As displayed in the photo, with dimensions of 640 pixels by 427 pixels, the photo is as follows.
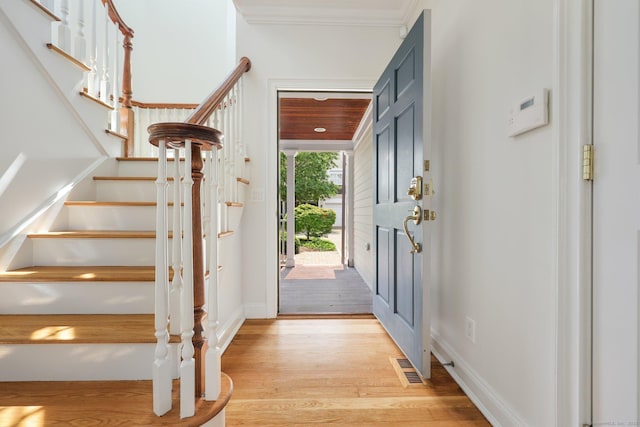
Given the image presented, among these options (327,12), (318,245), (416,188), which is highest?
(327,12)

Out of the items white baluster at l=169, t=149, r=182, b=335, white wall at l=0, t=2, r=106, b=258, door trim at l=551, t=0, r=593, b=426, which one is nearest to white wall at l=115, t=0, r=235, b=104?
white wall at l=0, t=2, r=106, b=258

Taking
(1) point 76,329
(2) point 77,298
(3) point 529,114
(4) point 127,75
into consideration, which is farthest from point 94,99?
(3) point 529,114

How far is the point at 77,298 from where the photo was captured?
Result: 1453mm

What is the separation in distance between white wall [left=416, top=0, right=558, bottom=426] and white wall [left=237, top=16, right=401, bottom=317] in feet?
3.14

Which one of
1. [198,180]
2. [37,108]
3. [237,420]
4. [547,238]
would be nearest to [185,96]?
[37,108]

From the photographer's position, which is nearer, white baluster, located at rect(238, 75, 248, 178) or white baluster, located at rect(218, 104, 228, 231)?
white baluster, located at rect(218, 104, 228, 231)

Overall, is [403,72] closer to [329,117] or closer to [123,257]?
[123,257]

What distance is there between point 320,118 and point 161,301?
3.65 metres

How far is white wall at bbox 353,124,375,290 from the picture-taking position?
4262mm

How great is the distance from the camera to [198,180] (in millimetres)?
1142

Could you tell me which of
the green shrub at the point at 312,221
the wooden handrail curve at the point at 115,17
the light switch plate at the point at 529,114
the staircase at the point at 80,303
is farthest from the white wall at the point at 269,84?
the green shrub at the point at 312,221

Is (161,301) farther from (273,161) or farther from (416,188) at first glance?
(273,161)

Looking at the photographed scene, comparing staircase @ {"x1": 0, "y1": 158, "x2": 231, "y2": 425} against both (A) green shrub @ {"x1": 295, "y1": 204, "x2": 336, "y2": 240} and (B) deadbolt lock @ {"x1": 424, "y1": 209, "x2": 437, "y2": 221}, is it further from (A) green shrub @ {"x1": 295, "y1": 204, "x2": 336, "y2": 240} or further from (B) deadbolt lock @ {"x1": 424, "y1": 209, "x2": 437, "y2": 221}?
(A) green shrub @ {"x1": 295, "y1": 204, "x2": 336, "y2": 240}

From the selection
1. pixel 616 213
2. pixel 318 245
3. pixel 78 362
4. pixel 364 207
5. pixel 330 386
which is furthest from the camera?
pixel 318 245
